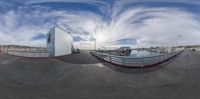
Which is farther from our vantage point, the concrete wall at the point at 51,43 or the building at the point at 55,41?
the concrete wall at the point at 51,43

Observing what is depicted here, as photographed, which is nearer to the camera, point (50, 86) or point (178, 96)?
point (178, 96)

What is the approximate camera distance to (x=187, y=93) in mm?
7906

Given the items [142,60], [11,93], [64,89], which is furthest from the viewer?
[142,60]

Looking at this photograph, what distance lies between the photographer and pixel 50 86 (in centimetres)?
960

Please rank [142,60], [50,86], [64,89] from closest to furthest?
[64,89], [50,86], [142,60]

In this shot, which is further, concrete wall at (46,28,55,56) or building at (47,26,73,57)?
concrete wall at (46,28,55,56)

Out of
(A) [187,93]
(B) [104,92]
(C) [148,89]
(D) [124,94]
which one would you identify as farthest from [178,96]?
(B) [104,92]

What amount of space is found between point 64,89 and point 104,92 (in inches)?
75.1

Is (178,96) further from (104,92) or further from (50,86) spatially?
(50,86)

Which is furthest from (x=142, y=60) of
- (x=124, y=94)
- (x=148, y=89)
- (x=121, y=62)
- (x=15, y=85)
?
(x=15, y=85)

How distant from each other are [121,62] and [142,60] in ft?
6.30

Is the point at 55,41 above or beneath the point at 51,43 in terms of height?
above

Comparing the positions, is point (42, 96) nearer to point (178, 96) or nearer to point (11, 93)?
point (11, 93)

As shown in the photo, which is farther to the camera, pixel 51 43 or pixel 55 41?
pixel 51 43
